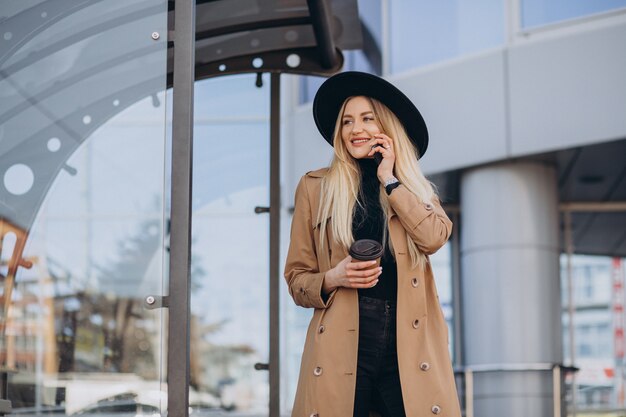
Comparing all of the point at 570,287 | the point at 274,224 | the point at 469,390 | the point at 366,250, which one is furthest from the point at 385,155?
the point at 570,287

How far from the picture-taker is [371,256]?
342cm

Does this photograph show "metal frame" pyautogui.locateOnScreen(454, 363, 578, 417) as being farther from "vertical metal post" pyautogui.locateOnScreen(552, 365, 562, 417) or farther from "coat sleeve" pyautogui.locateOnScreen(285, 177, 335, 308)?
"coat sleeve" pyautogui.locateOnScreen(285, 177, 335, 308)

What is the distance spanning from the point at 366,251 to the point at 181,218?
2.05ft

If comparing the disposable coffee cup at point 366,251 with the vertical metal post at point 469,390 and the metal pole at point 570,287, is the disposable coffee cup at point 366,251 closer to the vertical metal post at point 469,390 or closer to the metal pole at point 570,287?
the vertical metal post at point 469,390

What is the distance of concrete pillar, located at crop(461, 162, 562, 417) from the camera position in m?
12.5

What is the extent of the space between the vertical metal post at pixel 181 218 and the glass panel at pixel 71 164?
0.53 ft

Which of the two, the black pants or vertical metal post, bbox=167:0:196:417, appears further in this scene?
the black pants

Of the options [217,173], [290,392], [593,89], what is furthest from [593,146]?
[217,173]

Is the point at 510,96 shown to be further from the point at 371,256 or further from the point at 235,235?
the point at 371,256

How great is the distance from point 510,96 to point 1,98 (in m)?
9.07

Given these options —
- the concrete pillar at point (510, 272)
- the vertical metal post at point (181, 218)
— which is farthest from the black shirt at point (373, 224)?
the concrete pillar at point (510, 272)

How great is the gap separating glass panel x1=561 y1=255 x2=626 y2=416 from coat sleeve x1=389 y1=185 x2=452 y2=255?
11.5m

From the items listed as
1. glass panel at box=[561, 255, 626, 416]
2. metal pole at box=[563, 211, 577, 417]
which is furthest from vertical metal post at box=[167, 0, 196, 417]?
metal pole at box=[563, 211, 577, 417]

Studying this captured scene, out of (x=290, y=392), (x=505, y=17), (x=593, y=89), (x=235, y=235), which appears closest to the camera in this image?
(x=235, y=235)
